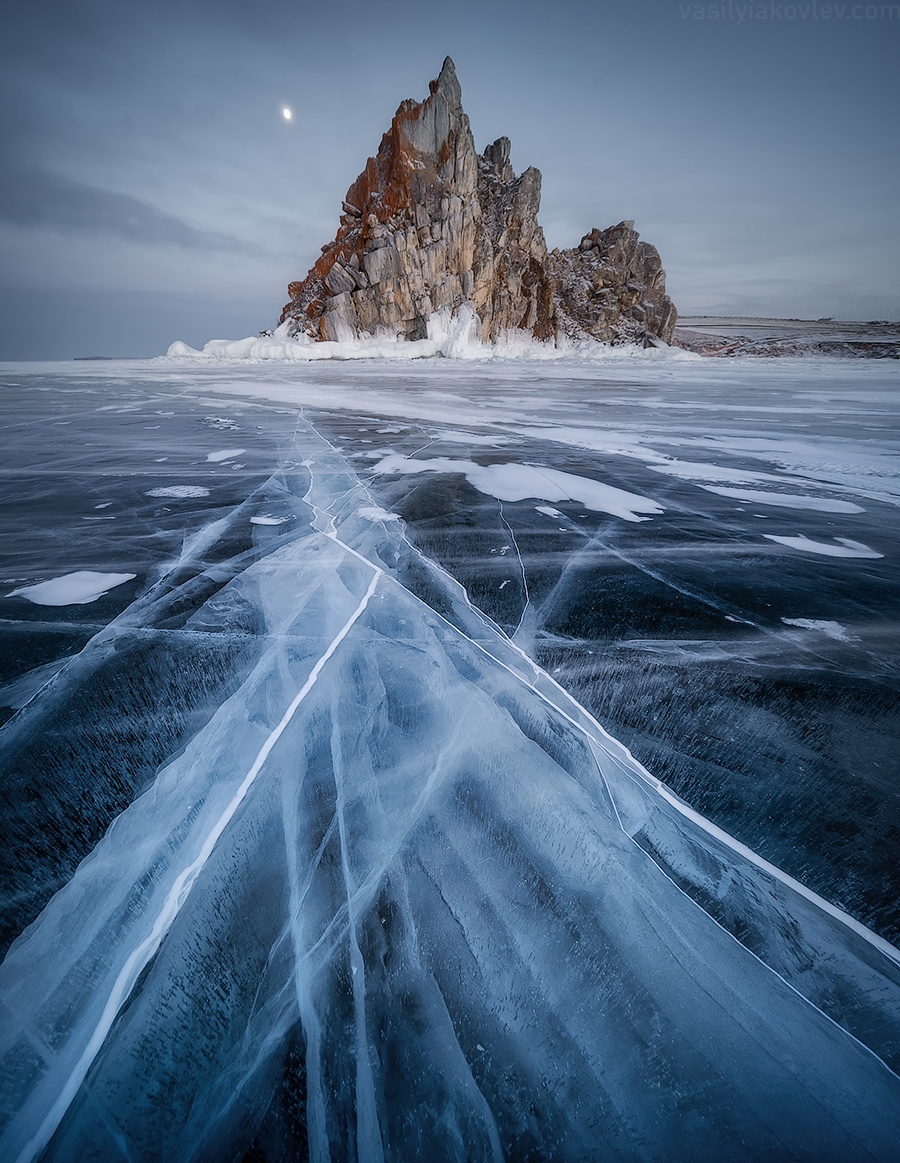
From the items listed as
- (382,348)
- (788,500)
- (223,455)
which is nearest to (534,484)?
(788,500)

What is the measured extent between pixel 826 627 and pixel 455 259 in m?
46.8

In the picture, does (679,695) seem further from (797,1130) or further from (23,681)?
(23,681)

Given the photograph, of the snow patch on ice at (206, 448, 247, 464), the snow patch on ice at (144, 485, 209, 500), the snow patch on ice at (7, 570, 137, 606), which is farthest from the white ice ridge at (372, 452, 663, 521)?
the snow patch on ice at (7, 570, 137, 606)

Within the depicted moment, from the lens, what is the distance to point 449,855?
86 cm

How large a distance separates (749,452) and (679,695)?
3929 mm

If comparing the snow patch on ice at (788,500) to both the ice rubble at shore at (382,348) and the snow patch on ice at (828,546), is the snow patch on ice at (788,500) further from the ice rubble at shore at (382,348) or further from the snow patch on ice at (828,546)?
the ice rubble at shore at (382,348)

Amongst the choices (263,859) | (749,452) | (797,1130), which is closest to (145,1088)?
(263,859)

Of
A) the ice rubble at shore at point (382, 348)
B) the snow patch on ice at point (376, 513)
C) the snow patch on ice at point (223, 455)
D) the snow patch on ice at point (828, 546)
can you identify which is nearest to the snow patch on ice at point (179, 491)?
the snow patch on ice at point (223, 455)

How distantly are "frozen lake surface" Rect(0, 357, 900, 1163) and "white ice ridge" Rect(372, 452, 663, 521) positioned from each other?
2.33ft

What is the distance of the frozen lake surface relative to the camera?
0.60 m

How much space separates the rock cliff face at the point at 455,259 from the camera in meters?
38.1

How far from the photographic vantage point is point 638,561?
1932 millimetres

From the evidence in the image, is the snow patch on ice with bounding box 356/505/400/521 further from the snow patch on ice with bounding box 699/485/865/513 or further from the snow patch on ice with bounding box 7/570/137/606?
the snow patch on ice with bounding box 699/485/865/513

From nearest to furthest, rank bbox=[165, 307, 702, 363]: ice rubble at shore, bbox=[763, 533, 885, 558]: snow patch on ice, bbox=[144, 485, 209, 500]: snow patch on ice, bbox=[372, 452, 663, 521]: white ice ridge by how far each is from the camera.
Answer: bbox=[763, 533, 885, 558]: snow patch on ice, bbox=[372, 452, 663, 521]: white ice ridge, bbox=[144, 485, 209, 500]: snow patch on ice, bbox=[165, 307, 702, 363]: ice rubble at shore
